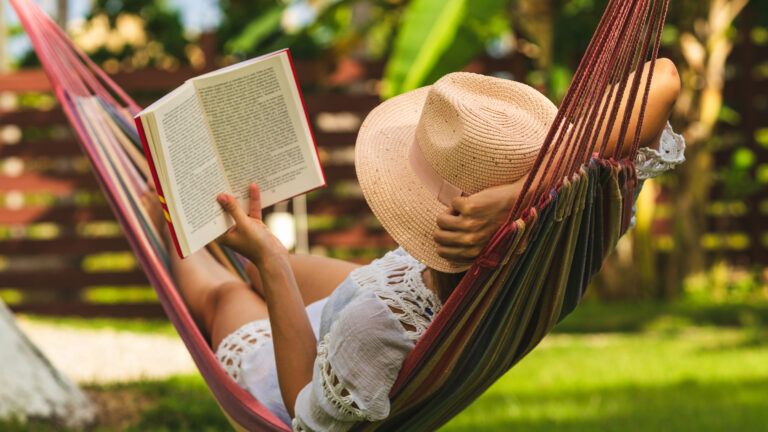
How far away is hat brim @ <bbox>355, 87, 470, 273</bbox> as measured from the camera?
65.8 inches

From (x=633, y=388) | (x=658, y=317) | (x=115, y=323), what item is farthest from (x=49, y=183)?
(x=633, y=388)

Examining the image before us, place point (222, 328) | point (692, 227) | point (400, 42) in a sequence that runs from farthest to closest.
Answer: point (692, 227)
point (400, 42)
point (222, 328)

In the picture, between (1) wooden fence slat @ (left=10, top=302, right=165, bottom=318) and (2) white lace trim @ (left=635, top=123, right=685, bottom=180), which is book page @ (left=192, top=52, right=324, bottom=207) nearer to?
(2) white lace trim @ (left=635, top=123, right=685, bottom=180)

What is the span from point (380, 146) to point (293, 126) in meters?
0.24

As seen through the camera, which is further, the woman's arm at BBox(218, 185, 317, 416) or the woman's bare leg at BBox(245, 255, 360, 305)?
the woman's bare leg at BBox(245, 255, 360, 305)

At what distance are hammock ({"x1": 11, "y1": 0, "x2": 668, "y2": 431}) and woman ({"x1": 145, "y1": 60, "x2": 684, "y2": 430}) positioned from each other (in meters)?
0.04

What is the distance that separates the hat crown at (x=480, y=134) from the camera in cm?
165

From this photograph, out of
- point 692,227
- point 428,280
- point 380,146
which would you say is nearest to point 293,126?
point 380,146

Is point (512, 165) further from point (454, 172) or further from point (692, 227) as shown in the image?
point (692, 227)

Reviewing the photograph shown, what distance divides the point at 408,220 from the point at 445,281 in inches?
5.7

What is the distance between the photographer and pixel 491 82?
1.78 metres

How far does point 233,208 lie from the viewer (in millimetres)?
1836

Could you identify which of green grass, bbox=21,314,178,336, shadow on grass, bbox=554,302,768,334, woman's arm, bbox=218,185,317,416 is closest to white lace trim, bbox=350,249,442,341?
woman's arm, bbox=218,185,317,416

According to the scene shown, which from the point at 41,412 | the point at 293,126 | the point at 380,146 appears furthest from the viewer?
the point at 41,412
